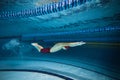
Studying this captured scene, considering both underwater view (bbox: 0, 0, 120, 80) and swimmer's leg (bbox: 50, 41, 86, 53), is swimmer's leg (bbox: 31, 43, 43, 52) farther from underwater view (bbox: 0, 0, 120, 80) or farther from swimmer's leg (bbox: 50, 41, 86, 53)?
swimmer's leg (bbox: 50, 41, 86, 53)

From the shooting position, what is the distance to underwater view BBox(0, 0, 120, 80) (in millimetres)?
2031

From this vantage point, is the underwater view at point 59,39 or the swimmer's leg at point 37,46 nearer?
the underwater view at point 59,39

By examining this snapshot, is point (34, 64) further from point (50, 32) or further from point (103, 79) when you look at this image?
point (103, 79)

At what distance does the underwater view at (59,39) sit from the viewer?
2.03m

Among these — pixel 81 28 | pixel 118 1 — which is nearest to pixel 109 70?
pixel 81 28

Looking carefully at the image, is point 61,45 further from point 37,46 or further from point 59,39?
point 37,46

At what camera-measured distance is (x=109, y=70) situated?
2049 millimetres

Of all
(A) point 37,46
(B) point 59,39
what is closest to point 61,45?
(B) point 59,39

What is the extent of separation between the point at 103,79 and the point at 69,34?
497 millimetres

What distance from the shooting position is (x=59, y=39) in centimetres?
211

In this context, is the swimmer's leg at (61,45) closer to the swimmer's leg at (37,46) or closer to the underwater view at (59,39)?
the underwater view at (59,39)

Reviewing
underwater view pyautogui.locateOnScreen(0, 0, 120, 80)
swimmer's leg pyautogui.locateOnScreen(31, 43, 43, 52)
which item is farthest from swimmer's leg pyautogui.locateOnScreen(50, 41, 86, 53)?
swimmer's leg pyautogui.locateOnScreen(31, 43, 43, 52)

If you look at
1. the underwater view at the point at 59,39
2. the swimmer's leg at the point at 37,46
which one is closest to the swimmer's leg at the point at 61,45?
the underwater view at the point at 59,39

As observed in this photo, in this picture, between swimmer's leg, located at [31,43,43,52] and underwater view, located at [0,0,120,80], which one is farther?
swimmer's leg, located at [31,43,43,52]
